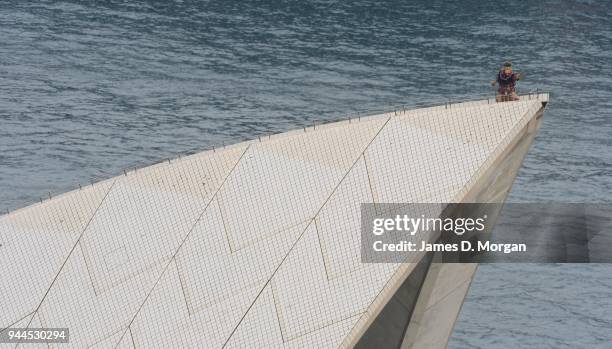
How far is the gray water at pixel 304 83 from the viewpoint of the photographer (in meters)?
95.8

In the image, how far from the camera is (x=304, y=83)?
448 feet

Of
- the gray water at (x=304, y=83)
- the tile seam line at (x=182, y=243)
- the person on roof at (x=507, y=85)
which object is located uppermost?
the person on roof at (x=507, y=85)

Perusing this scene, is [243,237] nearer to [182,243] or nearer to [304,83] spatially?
[182,243]

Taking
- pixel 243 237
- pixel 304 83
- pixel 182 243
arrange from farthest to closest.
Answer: pixel 304 83, pixel 182 243, pixel 243 237

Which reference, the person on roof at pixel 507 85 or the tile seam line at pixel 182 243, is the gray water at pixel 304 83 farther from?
the tile seam line at pixel 182 243

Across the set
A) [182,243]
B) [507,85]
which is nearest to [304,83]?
[507,85]

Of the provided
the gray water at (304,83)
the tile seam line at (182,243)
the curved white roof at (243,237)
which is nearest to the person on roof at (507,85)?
the curved white roof at (243,237)

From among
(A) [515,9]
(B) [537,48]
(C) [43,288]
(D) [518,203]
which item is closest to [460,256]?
(C) [43,288]

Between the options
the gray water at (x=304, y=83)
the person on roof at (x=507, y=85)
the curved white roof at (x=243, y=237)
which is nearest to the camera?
the curved white roof at (x=243, y=237)

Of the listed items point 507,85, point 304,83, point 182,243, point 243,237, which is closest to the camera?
point 243,237

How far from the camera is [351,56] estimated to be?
146 meters

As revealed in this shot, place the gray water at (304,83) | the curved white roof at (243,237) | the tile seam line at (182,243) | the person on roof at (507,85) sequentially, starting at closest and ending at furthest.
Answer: the curved white roof at (243,237), the tile seam line at (182,243), the person on roof at (507,85), the gray water at (304,83)

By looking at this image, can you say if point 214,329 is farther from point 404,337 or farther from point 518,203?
point 518,203

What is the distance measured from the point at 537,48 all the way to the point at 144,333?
10646 centimetres
